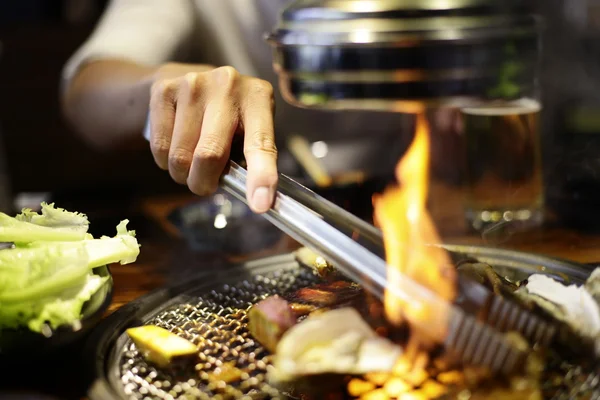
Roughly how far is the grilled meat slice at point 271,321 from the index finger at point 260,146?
0.24 m

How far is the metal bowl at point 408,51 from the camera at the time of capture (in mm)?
1155

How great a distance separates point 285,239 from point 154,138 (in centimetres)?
73

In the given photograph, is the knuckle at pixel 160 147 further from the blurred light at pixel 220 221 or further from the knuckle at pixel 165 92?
the blurred light at pixel 220 221

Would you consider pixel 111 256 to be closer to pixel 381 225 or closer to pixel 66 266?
pixel 66 266

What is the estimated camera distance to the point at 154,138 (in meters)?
1.77

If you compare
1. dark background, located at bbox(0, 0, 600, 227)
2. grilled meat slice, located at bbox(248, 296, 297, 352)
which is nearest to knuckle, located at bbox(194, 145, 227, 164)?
grilled meat slice, located at bbox(248, 296, 297, 352)

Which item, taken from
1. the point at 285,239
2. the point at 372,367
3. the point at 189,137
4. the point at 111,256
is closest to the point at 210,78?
the point at 189,137

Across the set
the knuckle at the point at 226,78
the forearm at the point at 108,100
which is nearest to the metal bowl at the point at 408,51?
the knuckle at the point at 226,78

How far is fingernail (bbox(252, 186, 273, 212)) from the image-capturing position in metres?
1.36

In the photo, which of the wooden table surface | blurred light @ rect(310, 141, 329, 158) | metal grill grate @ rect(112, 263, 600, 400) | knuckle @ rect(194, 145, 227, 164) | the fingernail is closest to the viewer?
metal grill grate @ rect(112, 263, 600, 400)

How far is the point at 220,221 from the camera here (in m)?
2.42

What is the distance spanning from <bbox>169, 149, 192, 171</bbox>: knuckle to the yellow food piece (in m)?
0.46

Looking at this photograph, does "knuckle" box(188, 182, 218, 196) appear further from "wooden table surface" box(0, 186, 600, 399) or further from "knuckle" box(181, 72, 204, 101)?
"wooden table surface" box(0, 186, 600, 399)

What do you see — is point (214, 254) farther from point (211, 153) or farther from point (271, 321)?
point (271, 321)
